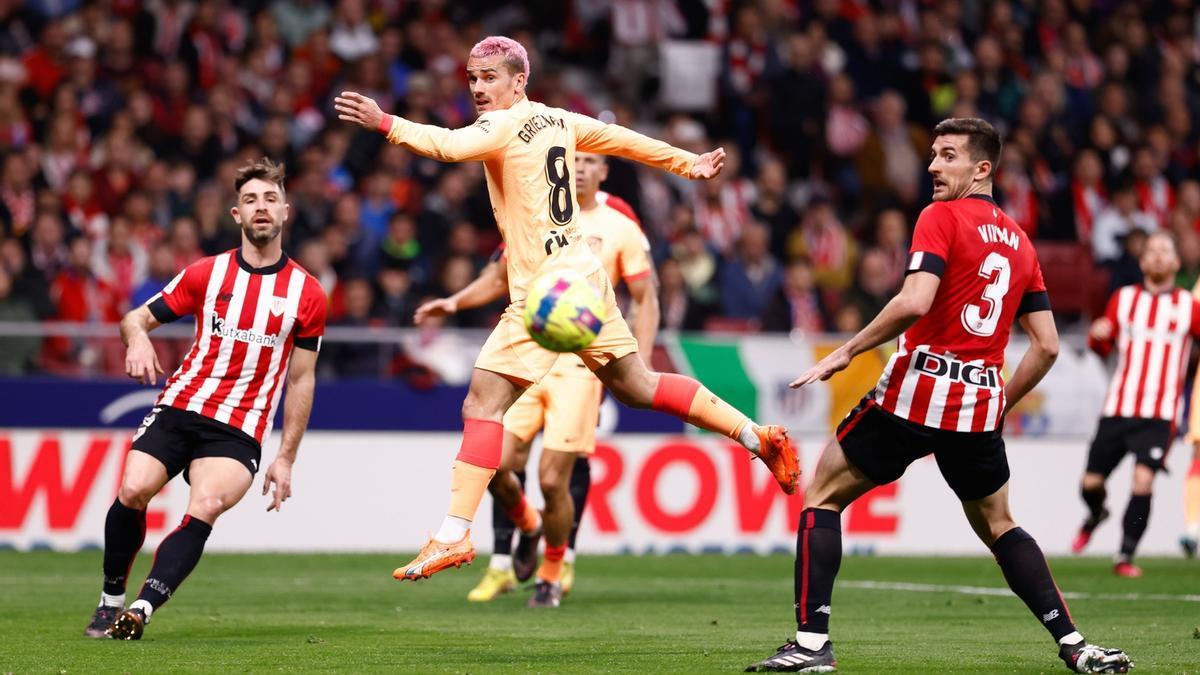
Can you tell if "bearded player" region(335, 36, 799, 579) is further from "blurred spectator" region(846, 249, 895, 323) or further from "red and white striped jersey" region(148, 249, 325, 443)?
"blurred spectator" region(846, 249, 895, 323)

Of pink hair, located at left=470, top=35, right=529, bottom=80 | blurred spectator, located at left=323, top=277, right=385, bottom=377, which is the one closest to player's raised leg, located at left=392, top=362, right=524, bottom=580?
pink hair, located at left=470, top=35, right=529, bottom=80

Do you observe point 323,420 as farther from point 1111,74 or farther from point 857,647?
point 1111,74

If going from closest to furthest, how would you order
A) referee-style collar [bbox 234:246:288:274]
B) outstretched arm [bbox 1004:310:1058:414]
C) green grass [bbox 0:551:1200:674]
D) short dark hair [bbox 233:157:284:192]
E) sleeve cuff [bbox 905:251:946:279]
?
sleeve cuff [bbox 905:251:946:279] < outstretched arm [bbox 1004:310:1058:414] < green grass [bbox 0:551:1200:674] < short dark hair [bbox 233:157:284:192] < referee-style collar [bbox 234:246:288:274]

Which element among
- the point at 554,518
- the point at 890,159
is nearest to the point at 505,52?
the point at 554,518

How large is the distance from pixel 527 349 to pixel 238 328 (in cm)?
156

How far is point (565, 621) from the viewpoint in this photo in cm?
970

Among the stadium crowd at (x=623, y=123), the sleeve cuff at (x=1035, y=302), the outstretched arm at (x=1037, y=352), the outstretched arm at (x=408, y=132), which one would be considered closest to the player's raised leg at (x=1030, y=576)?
the outstretched arm at (x=1037, y=352)

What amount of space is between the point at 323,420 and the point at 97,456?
1.92m

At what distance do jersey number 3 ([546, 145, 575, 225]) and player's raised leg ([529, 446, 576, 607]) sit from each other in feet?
8.99

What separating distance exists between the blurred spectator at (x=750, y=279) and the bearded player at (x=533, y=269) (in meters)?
10.0

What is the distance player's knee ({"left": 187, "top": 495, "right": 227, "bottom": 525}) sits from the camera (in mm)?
8414

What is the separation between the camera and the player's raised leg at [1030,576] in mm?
7165

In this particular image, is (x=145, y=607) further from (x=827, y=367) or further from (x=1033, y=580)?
(x=1033, y=580)

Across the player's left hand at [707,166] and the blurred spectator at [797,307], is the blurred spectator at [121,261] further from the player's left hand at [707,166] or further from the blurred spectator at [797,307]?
the player's left hand at [707,166]
